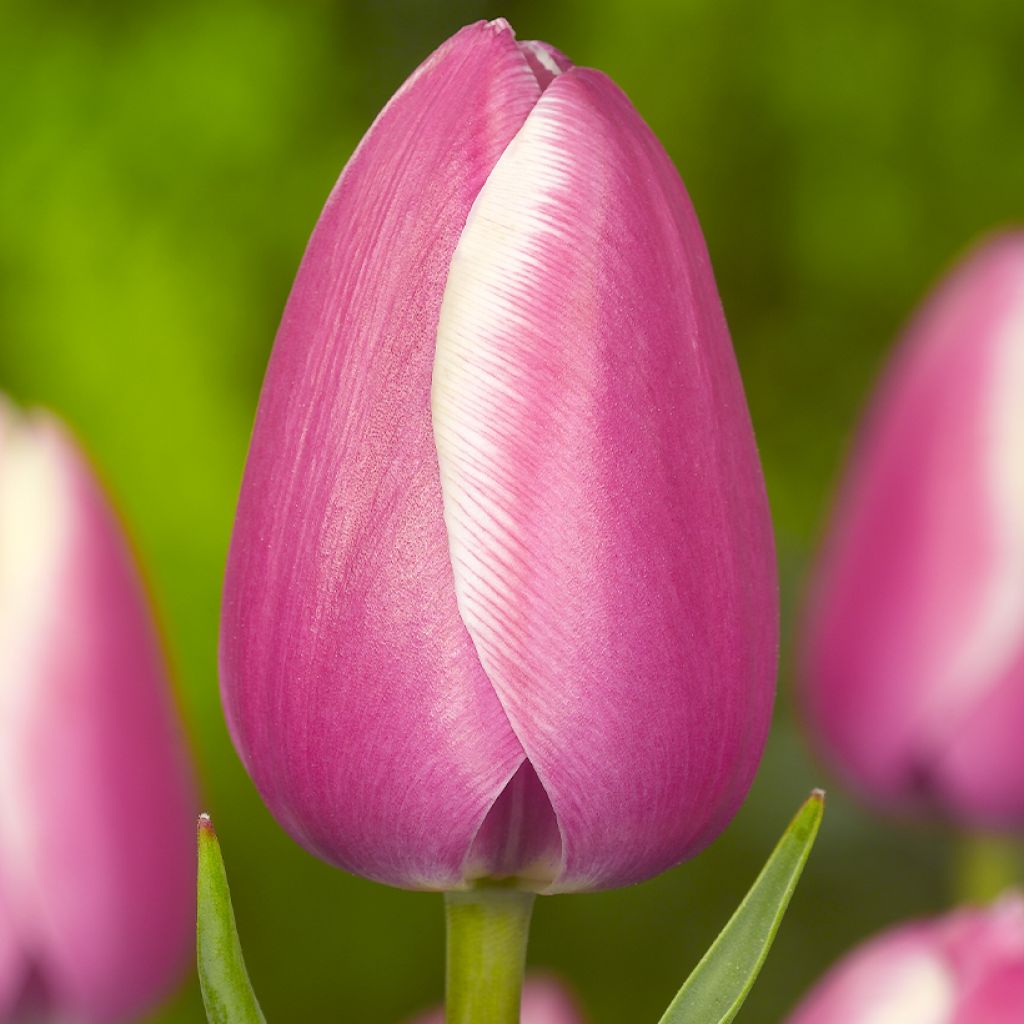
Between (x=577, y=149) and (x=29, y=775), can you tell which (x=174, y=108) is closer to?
(x=29, y=775)

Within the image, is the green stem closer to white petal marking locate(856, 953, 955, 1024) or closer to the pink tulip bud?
white petal marking locate(856, 953, 955, 1024)

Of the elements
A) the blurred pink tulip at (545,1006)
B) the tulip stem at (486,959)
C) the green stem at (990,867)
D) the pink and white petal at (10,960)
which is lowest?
the green stem at (990,867)

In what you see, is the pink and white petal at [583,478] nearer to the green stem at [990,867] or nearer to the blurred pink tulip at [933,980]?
the blurred pink tulip at [933,980]

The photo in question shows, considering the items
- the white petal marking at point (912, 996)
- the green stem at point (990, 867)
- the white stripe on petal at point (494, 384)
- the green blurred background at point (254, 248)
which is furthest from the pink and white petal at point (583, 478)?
the green blurred background at point (254, 248)

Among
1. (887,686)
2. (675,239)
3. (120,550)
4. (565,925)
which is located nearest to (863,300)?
(565,925)

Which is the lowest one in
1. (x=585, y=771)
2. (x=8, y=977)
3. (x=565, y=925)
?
(x=565, y=925)

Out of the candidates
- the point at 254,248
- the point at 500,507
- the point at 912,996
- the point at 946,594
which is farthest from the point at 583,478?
the point at 254,248

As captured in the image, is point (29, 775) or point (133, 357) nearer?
point (29, 775)
